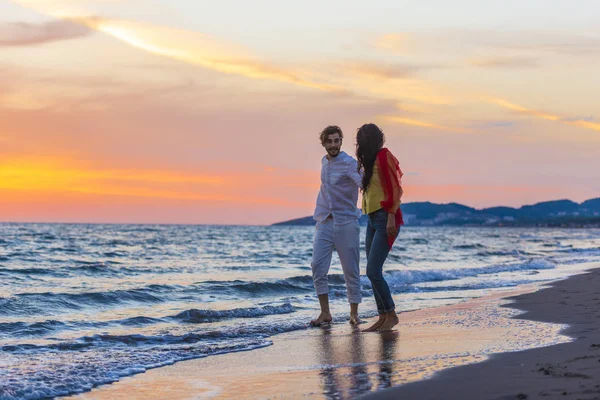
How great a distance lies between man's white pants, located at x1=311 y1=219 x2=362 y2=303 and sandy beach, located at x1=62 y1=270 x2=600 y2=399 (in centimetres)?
47

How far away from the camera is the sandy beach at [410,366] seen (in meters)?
3.87

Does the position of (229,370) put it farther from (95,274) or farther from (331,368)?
(95,274)

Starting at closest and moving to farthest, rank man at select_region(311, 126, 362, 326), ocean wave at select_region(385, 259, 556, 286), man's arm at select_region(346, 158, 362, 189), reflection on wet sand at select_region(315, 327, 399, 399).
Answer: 1. reflection on wet sand at select_region(315, 327, 399, 399)
2. man's arm at select_region(346, 158, 362, 189)
3. man at select_region(311, 126, 362, 326)
4. ocean wave at select_region(385, 259, 556, 286)

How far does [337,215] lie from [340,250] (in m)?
0.38

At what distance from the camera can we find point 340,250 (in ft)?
Result: 24.1

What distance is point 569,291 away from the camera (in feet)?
35.2

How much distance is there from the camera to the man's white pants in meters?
7.29

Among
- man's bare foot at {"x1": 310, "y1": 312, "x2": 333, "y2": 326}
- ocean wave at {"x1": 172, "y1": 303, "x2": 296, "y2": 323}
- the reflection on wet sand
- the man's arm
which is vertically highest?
the man's arm

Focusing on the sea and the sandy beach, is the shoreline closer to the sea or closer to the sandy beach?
the sandy beach

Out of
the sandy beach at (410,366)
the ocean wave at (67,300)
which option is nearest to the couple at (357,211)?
the sandy beach at (410,366)

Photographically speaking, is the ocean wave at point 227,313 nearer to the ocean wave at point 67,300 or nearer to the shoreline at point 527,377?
the ocean wave at point 67,300

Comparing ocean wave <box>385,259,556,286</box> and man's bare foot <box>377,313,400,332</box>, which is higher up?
man's bare foot <box>377,313,400,332</box>

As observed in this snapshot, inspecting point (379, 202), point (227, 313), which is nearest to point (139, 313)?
point (227, 313)

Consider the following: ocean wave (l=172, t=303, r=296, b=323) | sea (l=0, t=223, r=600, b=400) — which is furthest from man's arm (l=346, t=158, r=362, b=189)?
ocean wave (l=172, t=303, r=296, b=323)
